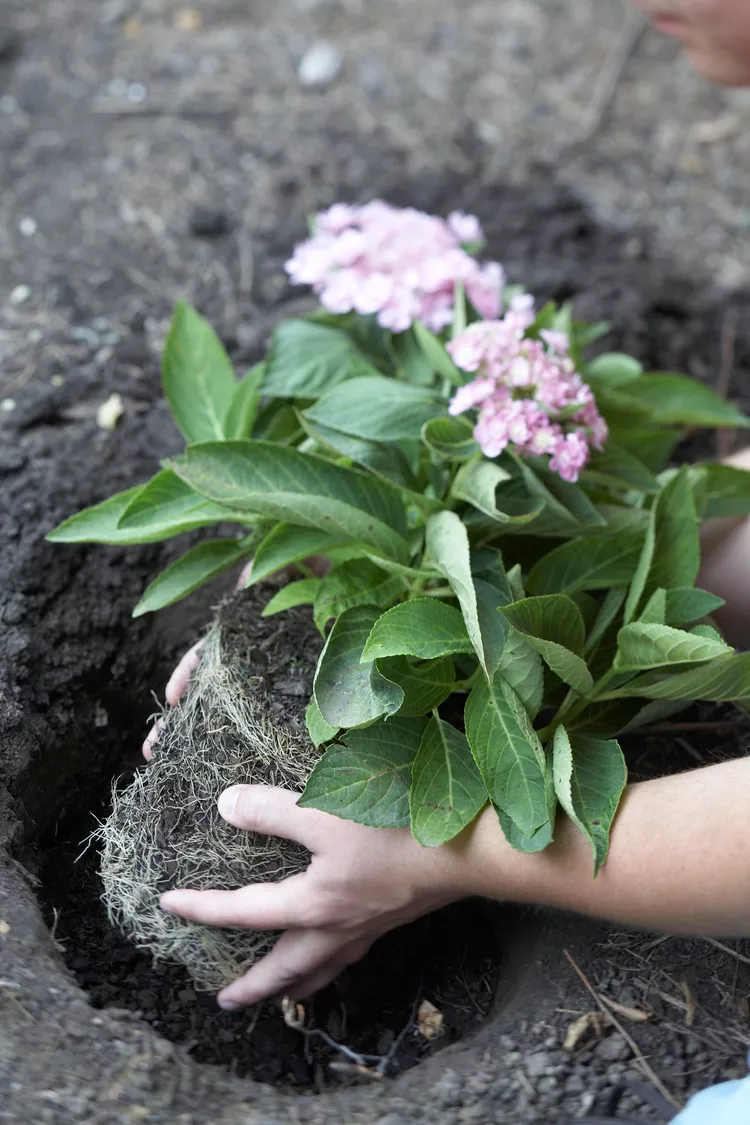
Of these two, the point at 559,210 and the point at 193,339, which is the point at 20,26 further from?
the point at 193,339

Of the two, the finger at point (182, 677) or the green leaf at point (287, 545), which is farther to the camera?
the finger at point (182, 677)

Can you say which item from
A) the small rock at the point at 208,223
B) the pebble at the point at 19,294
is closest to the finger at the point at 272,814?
the pebble at the point at 19,294

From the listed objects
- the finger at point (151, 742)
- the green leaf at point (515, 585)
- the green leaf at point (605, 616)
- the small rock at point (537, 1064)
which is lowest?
the small rock at point (537, 1064)

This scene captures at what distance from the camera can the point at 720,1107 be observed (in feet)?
3.21

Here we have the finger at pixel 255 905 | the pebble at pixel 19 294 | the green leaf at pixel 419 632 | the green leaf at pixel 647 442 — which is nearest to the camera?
the green leaf at pixel 419 632

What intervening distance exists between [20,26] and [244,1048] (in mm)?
2630

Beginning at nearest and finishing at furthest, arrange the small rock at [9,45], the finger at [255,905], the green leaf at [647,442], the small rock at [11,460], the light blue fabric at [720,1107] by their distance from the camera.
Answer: the light blue fabric at [720,1107]
the finger at [255,905]
the green leaf at [647,442]
the small rock at [11,460]
the small rock at [9,45]

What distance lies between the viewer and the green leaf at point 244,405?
147 centimetres

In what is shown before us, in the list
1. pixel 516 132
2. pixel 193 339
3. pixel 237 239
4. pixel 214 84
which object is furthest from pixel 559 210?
pixel 193 339

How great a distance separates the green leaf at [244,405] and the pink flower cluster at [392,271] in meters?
0.15

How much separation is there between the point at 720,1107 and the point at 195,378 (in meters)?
1.11

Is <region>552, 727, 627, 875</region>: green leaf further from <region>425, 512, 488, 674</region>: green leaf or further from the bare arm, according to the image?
<region>425, 512, 488, 674</region>: green leaf

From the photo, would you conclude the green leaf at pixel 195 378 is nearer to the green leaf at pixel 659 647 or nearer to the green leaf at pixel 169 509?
the green leaf at pixel 169 509

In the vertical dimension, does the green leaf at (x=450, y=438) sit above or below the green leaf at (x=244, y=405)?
above
